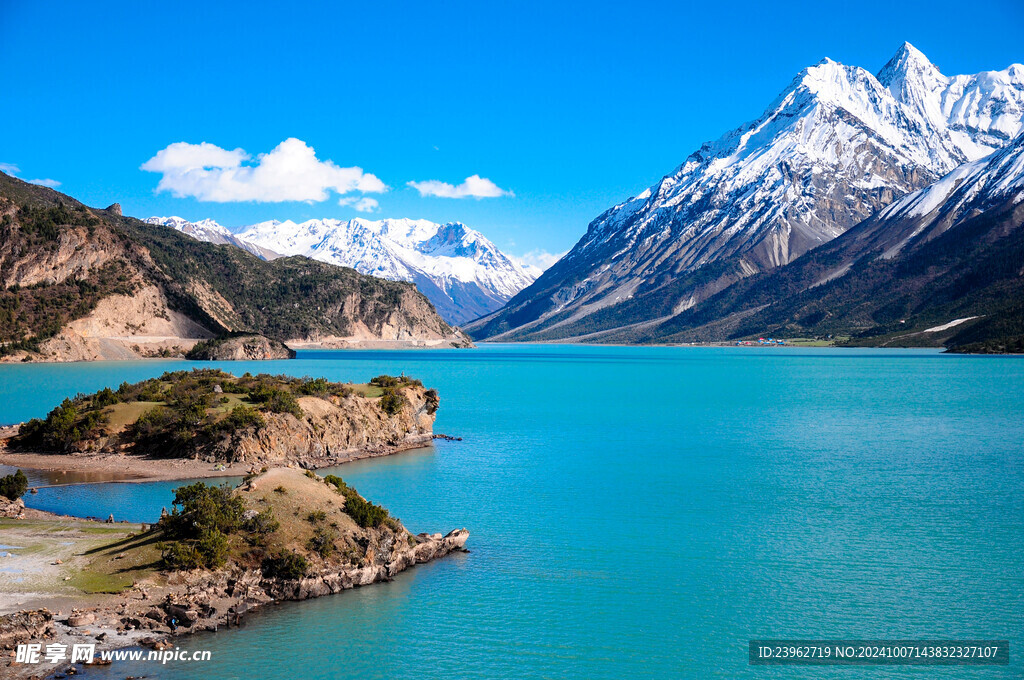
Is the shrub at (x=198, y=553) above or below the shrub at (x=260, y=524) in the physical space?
below

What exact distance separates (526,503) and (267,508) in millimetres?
14388

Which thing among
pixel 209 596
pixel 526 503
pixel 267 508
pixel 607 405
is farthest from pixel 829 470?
pixel 607 405

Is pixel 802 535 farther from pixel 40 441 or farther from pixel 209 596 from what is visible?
pixel 40 441

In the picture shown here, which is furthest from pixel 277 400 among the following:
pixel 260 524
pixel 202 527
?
pixel 202 527

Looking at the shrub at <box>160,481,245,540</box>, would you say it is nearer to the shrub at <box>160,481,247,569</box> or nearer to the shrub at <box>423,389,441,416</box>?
the shrub at <box>160,481,247,569</box>

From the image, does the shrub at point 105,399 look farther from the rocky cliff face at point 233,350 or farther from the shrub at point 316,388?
the rocky cliff face at point 233,350

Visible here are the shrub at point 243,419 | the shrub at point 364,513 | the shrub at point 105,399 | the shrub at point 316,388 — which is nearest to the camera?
the shrub at point 364,513

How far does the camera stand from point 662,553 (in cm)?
3116

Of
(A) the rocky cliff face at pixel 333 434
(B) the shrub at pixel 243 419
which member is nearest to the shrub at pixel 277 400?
(A) the rocky cliff face at pixel 333 434

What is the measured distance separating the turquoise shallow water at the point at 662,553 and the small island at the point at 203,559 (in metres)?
1.01

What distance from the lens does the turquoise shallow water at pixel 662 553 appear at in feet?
72.7

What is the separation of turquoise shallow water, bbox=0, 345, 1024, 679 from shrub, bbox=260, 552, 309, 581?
157 centimetres

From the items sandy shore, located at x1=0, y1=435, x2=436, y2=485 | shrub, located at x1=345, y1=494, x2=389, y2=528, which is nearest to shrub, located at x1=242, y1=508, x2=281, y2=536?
shrub, located at x1=345, y1=494, x2=389, y2=528

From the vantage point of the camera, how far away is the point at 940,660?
21.9 meters
